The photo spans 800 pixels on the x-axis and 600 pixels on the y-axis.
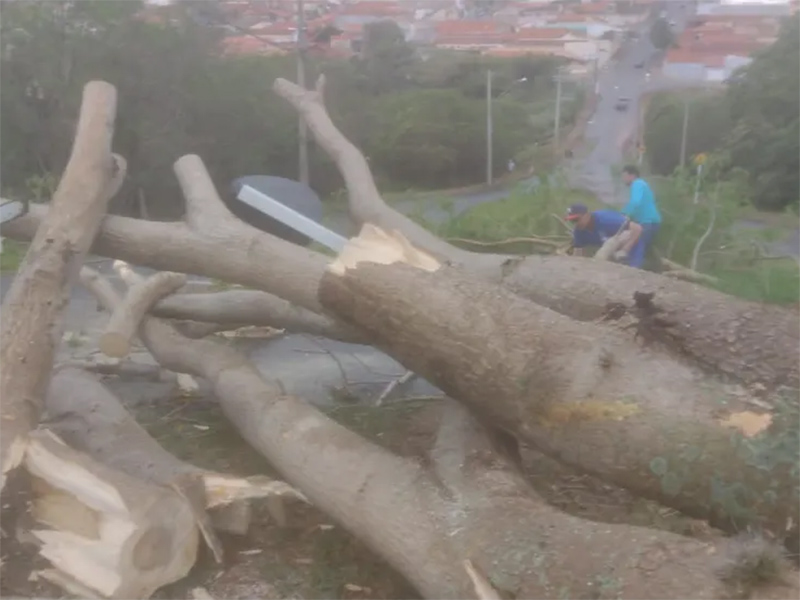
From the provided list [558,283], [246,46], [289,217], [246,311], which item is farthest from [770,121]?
[246,311]

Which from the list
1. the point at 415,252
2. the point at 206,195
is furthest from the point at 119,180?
the point at 415,252

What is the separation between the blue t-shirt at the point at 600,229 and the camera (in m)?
2.58

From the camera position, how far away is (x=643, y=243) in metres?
2.59

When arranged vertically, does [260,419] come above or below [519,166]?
below

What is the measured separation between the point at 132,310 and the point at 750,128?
5.99 ft

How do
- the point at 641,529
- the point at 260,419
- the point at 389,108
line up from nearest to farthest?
the point at 641,529 < the point at 260,419 < the point at 389,108

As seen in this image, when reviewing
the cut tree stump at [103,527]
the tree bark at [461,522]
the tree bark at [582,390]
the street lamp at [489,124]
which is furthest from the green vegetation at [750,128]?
the cut tree stump at [103,527]

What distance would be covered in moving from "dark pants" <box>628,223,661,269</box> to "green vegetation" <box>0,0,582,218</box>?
0.40m

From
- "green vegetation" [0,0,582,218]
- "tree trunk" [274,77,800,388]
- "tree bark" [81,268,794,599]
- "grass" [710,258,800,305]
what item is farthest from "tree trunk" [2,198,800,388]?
"grass" [710,258,800,305]

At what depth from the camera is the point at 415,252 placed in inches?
74.9

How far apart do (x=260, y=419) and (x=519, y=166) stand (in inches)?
41.1

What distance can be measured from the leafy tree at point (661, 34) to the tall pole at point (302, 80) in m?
0.94

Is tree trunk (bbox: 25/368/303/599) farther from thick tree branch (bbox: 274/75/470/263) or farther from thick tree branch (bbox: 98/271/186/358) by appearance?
thick tree branch (bbox: 274/75/470/263)

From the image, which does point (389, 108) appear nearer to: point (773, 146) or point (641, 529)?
point (773, 146)
